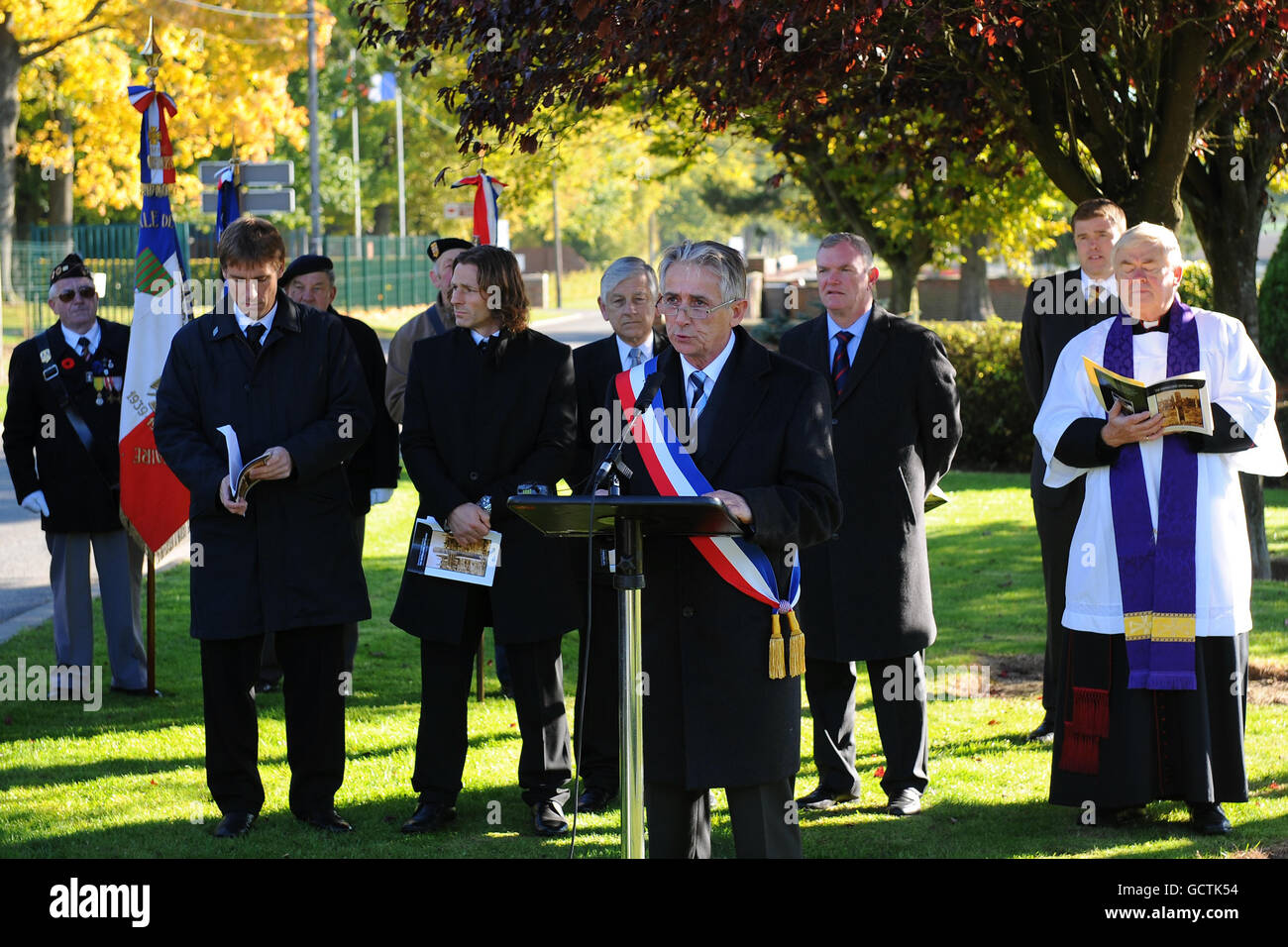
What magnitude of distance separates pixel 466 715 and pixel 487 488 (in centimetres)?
94

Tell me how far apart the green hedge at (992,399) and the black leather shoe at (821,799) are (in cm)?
1184

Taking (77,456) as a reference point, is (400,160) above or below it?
above

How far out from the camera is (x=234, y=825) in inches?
249

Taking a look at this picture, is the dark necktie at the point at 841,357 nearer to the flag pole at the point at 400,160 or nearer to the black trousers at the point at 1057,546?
the black trousers at the point at 1057,546

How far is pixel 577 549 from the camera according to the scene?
6848 mm

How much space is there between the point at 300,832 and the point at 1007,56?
18.5ft

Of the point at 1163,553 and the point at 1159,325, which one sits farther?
the point at 1159,325

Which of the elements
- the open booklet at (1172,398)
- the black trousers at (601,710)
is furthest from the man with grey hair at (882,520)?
the open booklet at (1172,398)

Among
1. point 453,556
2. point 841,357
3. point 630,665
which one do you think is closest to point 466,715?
point 453,556

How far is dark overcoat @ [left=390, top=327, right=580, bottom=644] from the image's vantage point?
21.0ft

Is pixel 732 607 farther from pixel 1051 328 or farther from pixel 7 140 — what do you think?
pixel 7 140

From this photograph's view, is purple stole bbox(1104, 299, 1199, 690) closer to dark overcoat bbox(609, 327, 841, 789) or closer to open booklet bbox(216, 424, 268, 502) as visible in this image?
dark overcoat bbox(609, 327, 841, 789)

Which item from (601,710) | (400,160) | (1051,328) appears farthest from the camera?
(400,160)

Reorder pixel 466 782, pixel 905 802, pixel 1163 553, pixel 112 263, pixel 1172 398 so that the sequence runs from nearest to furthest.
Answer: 1. pixel 1172 398
2. pixel 1163 553
3. pixel 905 802
4. pixel 466 782
5. pixel 112 263
